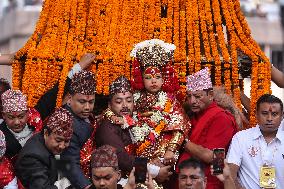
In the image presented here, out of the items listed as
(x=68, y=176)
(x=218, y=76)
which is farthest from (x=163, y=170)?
(x=218, y=76)

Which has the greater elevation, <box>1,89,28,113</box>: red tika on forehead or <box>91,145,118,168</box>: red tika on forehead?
<box>1,89,28,113</box>: red tika on forehead

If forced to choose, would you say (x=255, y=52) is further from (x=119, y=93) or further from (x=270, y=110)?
(x=119, y=93)

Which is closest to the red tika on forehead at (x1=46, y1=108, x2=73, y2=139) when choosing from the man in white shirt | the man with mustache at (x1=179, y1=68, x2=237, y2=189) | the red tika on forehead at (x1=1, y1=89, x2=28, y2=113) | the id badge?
the red tika on forehead at (x1=1, y1=89, x2=28, y2=113)

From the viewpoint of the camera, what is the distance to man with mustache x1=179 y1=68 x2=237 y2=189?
317 inches

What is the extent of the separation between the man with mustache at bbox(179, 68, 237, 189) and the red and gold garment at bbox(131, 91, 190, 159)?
0.13m

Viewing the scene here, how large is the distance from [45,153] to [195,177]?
1338mm

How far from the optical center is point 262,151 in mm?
8031

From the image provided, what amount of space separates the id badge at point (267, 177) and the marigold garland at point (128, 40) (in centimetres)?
108

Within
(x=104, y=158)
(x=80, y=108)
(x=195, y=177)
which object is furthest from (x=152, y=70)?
(x=104, y=158)

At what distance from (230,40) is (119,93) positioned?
1.90m

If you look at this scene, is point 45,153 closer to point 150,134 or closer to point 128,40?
point 150,134

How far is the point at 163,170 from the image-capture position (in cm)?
793

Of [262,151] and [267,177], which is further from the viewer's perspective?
[262,151]

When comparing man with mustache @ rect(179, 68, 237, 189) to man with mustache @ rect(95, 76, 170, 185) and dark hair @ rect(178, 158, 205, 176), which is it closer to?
man with mustache @ rect(95, 76, 170, 185)
